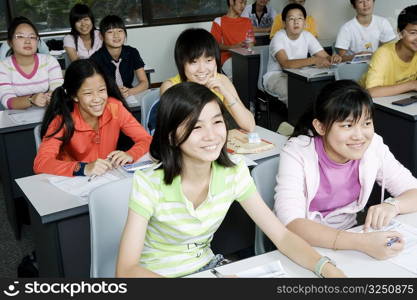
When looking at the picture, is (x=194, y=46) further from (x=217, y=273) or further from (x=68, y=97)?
(x=217, y=273)

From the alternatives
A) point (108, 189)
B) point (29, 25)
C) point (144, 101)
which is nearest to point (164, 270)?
point (108, 189)

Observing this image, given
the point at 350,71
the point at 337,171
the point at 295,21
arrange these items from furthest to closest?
the point at 295,21, the point at 350,71, the point at 337,171

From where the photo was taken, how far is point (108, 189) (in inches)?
58.7

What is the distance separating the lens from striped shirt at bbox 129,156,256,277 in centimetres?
135

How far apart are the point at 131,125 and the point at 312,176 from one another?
3.52ft

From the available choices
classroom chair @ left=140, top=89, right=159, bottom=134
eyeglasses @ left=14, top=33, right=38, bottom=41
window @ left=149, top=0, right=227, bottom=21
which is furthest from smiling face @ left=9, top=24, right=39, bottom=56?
window @ left=149, top=0, right=227, bottom=21

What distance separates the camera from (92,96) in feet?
7.09

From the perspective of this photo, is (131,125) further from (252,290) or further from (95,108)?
(252,290)

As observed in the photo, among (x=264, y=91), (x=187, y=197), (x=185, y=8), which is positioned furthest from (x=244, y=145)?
(x=185, y=8)

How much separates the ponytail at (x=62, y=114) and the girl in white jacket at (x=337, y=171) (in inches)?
40.6

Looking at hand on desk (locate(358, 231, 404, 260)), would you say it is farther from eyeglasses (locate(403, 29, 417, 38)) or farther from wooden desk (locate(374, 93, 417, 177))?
eyeglasses (locate(403, 29, 417, 38))

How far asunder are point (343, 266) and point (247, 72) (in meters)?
3.55

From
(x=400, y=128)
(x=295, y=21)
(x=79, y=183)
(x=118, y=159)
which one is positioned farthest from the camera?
(x=295, y=21)

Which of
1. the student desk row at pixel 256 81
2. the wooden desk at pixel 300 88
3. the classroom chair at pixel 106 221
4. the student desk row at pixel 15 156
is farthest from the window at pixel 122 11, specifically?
the classroom chair at pixel 106 221
